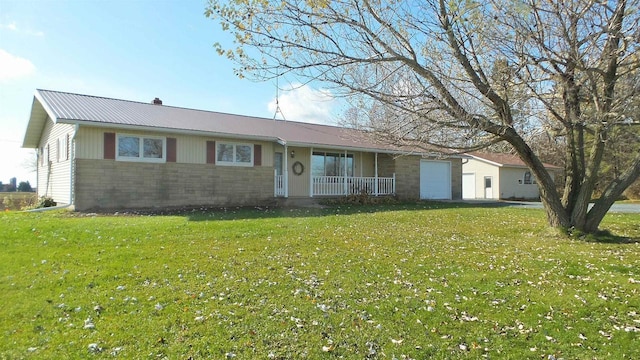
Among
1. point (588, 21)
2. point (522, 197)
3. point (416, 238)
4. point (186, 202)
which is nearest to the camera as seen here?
point (588, 21)

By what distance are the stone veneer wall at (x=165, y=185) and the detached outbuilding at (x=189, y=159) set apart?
0.11 ft

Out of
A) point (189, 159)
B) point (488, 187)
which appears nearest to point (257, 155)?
point (189, 159)

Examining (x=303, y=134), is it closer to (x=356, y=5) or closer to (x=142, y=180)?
(x=142, y=180)

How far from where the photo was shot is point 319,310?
4441 millimetres

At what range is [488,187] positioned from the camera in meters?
30.6

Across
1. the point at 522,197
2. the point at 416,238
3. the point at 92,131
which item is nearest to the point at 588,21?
the point at 416,238

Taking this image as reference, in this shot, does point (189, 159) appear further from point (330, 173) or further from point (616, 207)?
point (616, 207)

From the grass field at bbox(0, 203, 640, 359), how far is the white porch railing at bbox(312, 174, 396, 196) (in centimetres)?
A: 955

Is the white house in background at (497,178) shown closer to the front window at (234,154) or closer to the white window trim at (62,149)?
the front window at (234,154)

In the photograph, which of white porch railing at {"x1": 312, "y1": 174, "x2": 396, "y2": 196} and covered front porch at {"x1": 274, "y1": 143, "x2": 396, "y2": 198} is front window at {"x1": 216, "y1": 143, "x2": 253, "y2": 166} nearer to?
covered front porch at {"x1": 274, "y1": 143, "x2": 396, "y2": 198}

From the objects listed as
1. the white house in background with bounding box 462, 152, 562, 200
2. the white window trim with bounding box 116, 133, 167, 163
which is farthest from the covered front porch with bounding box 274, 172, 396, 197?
the white house in background with bounding box 462, 152, 562, 200

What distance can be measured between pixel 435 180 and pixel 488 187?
9.96 m

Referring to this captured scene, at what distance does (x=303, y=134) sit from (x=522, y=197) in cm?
2047

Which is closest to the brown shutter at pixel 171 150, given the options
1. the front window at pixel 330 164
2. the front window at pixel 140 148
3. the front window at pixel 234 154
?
the front window at pixel 140 148
